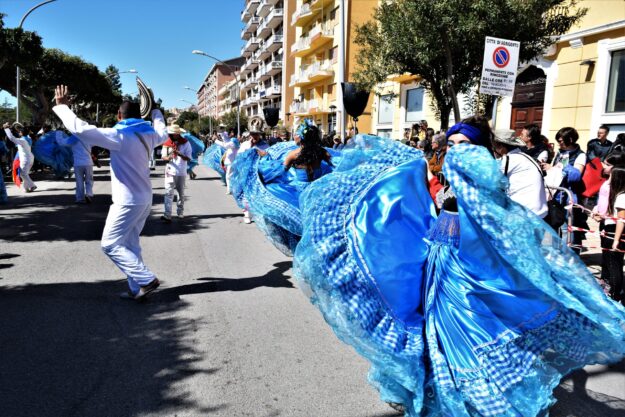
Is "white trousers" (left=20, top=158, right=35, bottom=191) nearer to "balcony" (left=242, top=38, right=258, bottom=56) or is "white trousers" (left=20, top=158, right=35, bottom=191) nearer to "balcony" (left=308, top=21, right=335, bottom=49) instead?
"balcony" (left=308, top=21, right=335, bottom=49)

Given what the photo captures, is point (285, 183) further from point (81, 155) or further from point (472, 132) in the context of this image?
point (81, 155)

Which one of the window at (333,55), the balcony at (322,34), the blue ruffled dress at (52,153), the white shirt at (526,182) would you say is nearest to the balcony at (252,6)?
the balcony at (322,34)

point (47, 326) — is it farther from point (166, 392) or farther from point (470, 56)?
→ point (470, 56)

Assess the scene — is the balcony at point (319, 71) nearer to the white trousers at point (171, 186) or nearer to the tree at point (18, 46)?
the tree at point (18, 46)

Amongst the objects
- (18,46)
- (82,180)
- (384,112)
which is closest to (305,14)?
(384,112)

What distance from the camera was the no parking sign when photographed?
6.76 metres

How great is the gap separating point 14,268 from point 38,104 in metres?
26.1

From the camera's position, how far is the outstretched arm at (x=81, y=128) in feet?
13.5

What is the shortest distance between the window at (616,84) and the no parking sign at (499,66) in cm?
Result: 749

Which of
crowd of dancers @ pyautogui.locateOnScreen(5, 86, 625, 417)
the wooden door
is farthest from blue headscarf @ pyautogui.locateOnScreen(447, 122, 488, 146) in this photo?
the wooden door

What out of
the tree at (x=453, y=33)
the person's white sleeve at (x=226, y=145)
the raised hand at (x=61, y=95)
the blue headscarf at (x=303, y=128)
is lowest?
the person's white sleeve at (x=226, y=145)

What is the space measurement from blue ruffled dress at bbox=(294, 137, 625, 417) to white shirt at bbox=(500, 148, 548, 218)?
41.1 inches

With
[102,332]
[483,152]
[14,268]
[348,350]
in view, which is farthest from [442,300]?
[14,268]

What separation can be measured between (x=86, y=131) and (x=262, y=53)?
201 ft
